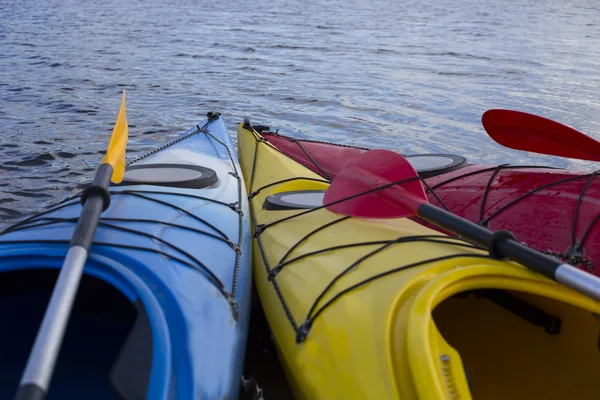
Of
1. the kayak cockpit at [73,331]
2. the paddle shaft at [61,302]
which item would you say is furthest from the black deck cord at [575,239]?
the paddle shaft at [61,302]

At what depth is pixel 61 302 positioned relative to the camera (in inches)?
66.8

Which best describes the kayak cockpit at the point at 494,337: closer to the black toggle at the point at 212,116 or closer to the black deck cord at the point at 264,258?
the black deck cord at the point at 264,258

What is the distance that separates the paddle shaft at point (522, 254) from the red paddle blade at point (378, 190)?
0.17m

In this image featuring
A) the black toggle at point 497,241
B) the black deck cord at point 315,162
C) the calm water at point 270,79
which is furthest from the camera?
the calm water at point 270,79

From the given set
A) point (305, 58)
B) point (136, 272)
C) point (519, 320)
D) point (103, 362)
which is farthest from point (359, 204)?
point (305, 58)

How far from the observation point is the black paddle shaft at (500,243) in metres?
1.78

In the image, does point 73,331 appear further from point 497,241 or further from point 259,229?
point 497,241

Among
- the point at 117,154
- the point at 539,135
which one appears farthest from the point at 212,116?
the point at 539,135

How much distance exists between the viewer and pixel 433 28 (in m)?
13.3

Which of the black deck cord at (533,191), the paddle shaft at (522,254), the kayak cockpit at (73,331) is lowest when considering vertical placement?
the kayak cockpit at (73,331)

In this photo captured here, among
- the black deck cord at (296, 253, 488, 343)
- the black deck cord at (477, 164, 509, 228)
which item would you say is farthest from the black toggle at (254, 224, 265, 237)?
the black deck cord at (477, 164, 509, 228)

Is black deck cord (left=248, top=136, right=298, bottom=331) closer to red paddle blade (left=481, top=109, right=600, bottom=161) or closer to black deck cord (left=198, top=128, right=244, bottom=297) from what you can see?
black deck cord (left=198, top=128, right=244, bottom=297)

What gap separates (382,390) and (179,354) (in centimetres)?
63

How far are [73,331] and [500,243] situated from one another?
1.80 m
